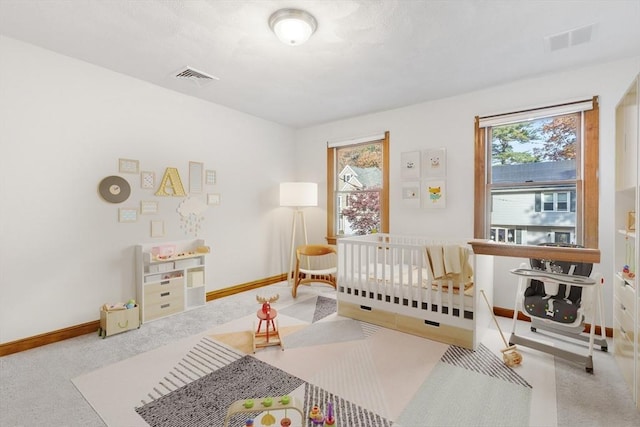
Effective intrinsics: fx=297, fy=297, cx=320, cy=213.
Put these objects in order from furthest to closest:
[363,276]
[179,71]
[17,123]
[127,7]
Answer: [363,276] < [179,71] < [17,123] < [127,7]

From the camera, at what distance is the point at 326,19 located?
6.75 ft

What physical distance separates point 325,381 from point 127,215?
2.53 m

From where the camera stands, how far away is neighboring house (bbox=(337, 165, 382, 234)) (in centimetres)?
427

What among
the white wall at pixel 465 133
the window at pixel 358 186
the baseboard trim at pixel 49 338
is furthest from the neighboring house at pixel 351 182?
the baseboard trim at pixel 49 338

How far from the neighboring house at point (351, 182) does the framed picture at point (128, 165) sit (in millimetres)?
2702

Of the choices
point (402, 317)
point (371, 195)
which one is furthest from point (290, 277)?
point (402, 317)

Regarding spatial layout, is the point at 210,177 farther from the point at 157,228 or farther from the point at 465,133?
the point at 465,133

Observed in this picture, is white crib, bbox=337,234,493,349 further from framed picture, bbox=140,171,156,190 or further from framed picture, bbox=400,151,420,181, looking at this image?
framed picture, bbox=140,171,156,190


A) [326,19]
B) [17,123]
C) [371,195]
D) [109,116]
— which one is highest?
[326,19]

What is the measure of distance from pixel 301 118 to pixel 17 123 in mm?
3041

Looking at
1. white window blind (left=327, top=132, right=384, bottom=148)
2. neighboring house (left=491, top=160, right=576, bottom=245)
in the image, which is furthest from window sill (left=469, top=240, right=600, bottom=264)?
white window blind (left=327, top=132, right=384, bottom=148)

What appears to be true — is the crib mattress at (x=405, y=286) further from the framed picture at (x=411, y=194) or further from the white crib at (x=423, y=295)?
the framed picture at (x=411, y=194)

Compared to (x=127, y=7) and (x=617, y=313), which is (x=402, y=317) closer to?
(x=617, y=313)

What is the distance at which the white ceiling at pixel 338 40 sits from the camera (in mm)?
1958
